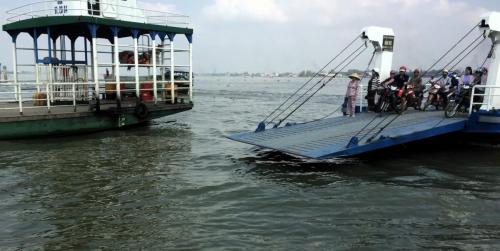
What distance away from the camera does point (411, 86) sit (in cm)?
1452

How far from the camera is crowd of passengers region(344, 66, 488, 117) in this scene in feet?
44.8

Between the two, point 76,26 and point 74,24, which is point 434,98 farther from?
point 76,26

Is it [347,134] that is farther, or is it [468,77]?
[468,77]

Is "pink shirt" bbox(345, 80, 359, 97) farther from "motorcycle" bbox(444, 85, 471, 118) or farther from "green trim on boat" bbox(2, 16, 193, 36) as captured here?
"green trim on boat" bbox(2, 16, 193, 36)

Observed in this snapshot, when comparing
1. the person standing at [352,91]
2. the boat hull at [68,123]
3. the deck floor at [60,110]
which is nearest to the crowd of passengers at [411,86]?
the person standing at [352,91]

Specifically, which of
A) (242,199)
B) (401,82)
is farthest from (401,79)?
(242,199)

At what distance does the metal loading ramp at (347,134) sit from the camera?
31.6ft

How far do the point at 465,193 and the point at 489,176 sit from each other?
5.96 ft

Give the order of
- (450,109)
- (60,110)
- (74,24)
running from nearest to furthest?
(450,109)
(60,110)
(74,24)

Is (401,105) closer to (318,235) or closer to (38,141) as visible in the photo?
(318,235)

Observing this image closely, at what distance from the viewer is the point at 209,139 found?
15086 millimetres

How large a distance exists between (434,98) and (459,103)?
9.72 ft

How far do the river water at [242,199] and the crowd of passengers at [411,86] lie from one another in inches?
86.9

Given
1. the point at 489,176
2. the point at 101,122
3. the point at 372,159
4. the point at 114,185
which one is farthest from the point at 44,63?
the point at 489,176
